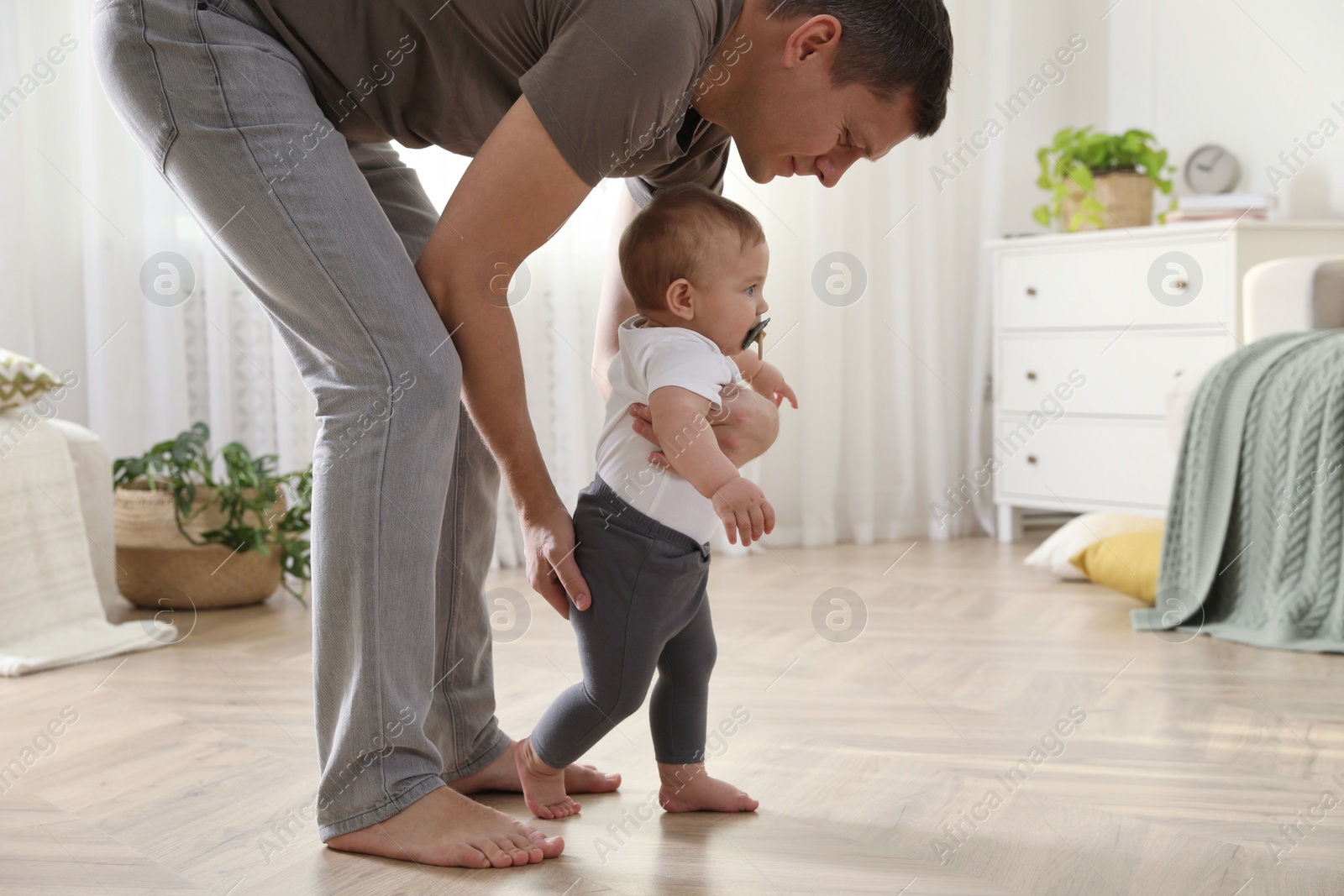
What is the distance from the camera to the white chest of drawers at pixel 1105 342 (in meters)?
2.91

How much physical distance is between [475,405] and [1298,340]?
1.74 metres

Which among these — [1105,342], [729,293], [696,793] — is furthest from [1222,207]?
[696,793]

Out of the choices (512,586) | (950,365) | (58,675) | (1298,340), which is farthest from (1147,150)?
(58,675)

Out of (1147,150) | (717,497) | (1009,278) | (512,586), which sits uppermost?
(1147,150)

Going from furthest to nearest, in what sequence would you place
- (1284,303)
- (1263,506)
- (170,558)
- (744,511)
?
1. (170,558)
2. (1284,303)
3. (1263,506)
4. (744,511)

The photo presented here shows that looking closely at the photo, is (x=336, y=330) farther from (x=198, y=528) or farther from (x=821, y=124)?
(x=198, y=528)

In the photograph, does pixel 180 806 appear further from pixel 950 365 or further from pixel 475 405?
A: pixel 950 365

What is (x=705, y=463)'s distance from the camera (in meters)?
1.08

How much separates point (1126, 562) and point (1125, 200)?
3.88 ft

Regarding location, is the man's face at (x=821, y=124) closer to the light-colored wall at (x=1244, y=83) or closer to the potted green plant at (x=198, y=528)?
the potted green plant at (x=198, y=528)

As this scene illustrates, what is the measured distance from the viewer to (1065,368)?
126 inches

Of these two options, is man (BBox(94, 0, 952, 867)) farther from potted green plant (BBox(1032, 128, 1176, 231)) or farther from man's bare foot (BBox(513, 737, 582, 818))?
potted green plant (BBox(1032, 128, 1176, 231))

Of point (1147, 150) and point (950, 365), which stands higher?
point (1147, 150)

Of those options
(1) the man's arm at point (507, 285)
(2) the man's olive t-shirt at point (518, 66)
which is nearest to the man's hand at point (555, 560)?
(1) the man's arm at point (507, 285)
